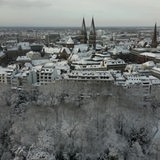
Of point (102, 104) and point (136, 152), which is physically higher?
point (102, 104)

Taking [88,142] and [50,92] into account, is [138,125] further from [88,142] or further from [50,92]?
[50,92]

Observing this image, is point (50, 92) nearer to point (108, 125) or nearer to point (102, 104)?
point (102, 104)

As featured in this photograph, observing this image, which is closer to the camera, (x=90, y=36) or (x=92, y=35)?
(x=92, y=35)

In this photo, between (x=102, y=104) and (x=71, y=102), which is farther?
(x=71, y=102)

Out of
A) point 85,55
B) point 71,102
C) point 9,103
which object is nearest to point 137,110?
point 71,102

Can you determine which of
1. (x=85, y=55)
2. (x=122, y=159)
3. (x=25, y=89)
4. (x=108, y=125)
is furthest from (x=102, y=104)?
(x=85, y=55)

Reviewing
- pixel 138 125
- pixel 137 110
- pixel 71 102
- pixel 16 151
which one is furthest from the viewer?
pixel 71 102

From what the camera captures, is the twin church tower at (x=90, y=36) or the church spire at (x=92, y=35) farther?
the twin church tower at (x=90, y=36)

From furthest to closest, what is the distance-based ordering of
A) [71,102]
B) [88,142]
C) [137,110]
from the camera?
[71,102] → [137,110] → [88,142]

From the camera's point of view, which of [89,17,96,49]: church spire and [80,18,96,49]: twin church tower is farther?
[80,18,96,49]: twin church tower

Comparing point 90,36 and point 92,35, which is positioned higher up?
point 92,35
